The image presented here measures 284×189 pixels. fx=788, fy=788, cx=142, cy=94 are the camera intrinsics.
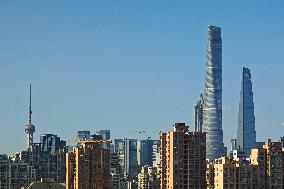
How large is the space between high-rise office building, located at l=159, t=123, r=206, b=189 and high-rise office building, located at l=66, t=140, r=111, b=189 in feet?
34.8

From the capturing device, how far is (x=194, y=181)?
3730 inches

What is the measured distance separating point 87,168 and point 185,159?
1398cm

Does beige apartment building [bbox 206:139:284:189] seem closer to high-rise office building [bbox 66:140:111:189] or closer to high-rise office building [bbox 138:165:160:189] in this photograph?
high-rise office building [bbox 66:140:111:189]

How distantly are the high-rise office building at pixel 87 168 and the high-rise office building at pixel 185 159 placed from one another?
34.8ft

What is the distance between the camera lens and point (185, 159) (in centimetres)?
9438

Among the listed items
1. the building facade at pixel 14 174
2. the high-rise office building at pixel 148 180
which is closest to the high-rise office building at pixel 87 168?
the high-rise office building at pixel 148 180

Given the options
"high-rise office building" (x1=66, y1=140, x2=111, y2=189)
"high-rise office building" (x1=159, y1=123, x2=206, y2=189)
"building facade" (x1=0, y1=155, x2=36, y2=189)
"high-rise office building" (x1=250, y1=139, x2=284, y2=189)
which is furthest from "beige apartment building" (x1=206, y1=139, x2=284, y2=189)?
"building facade" (x1=0, y1=155, x2=36, y2=189)

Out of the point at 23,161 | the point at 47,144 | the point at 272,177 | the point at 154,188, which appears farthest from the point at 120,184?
the point at 47,144

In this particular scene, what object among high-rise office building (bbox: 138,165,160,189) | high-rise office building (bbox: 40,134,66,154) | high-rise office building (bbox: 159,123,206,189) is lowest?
high-rise office building (bbox: 138,165,160,189)

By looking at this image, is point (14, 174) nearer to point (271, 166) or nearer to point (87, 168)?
point (87, 168)

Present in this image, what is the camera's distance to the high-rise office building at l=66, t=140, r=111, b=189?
100 m

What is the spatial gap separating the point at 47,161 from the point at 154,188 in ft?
104

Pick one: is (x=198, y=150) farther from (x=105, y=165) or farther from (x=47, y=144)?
(x=47, y=144)

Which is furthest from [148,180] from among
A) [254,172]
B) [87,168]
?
[254,172]
